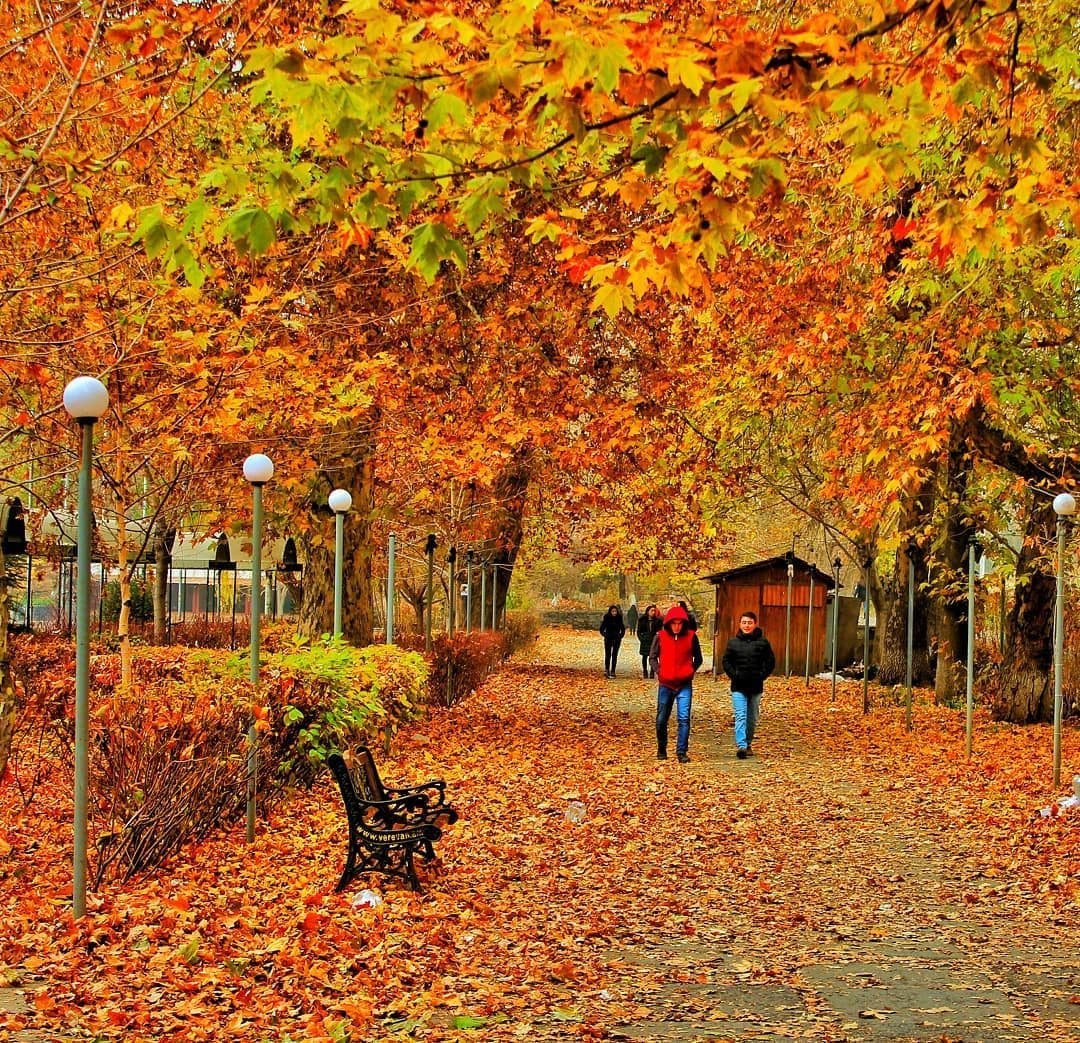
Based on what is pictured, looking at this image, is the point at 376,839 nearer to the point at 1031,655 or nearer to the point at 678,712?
the point at 678,712

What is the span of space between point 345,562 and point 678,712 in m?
5.39

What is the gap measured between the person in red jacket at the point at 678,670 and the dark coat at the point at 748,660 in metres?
0.40

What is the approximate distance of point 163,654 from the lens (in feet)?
53.7

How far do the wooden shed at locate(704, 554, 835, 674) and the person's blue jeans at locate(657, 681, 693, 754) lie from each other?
1788 cm

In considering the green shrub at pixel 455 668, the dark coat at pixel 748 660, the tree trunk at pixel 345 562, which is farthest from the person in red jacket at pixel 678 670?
the tree trunk at pixel 345 562

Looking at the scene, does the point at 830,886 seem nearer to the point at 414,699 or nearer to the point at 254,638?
the point at 254,638

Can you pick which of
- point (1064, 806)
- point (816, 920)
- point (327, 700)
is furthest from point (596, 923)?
point (1064, 806)

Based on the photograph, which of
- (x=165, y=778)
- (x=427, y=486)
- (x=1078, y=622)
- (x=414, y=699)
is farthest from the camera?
(x=427, y=486)

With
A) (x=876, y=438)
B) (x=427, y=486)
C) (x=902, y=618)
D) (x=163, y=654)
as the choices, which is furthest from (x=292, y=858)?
(x=902, y=618)

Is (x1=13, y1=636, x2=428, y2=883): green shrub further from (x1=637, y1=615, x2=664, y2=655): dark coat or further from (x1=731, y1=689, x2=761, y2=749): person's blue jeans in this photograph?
(x1=637, y1=615, x2=664, y2=655): dark coat

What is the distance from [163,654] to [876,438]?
8.96 m

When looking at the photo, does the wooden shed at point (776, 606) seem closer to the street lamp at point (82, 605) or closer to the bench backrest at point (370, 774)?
the bench backrest at point (370, 774)

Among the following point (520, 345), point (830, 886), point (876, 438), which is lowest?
point (830, 886)

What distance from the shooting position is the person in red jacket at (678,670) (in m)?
15.1
